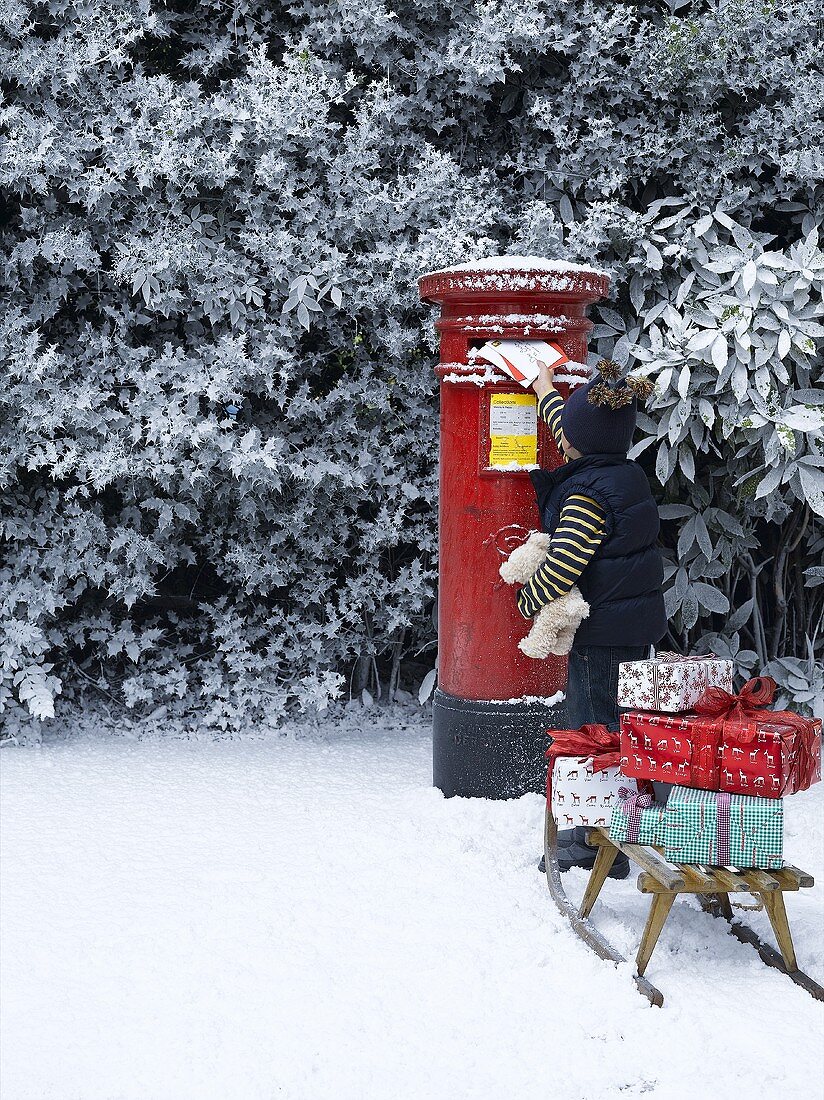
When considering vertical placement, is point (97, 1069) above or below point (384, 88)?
below

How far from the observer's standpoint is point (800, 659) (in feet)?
17.2

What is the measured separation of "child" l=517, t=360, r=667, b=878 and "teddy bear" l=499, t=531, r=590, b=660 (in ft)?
0.14

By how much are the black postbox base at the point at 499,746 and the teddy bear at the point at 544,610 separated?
1.61ft

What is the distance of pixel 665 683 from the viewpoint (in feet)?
10.0

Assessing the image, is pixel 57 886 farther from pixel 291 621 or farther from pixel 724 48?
pixel 724 48

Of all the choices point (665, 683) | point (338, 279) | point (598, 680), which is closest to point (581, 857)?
point (598, 680)

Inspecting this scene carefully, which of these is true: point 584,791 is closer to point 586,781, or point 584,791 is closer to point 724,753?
point 586,781

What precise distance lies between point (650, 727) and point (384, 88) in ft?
10.3

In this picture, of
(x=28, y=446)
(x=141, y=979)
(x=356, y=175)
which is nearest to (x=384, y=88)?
(x=356, y=175)

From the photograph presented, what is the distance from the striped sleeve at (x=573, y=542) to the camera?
3.51 m

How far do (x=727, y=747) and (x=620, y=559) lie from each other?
840 millimetres

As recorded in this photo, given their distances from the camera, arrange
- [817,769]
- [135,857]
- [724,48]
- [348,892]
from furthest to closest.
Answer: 1. [724,48]
2. [135,857]
3. [348,892]
4. [817,769]

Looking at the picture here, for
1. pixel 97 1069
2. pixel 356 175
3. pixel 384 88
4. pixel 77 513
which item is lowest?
pixel 97 1069

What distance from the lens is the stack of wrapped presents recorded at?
114 inches
